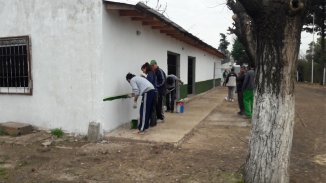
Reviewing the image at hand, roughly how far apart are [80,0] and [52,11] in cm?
81

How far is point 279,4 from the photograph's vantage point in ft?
14.4

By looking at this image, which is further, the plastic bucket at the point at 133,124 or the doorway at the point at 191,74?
the doorway at the point at 191,74

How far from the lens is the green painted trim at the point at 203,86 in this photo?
19.1m

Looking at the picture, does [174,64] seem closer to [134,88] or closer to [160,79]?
[160,79]

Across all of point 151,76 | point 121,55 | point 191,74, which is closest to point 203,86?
point 191,74

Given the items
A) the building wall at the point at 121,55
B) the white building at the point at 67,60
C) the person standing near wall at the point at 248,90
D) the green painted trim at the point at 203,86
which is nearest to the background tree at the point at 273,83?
the white building at the point at 67,60

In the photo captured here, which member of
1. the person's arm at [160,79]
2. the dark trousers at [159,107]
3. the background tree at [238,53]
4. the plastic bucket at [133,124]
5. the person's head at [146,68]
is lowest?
the plastic bucket at [133,124]

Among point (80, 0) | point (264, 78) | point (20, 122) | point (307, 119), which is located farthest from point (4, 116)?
point (307, 119)

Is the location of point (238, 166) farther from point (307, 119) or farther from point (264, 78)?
point (307, 119)

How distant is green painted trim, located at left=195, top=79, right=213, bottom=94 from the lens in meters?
19.1

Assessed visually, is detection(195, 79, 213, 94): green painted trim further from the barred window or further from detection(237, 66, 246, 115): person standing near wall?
the barred window

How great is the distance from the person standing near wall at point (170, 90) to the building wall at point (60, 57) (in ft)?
12.9

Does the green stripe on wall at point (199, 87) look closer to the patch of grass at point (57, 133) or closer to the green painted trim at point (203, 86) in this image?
the green painted trim at point (203, 86)

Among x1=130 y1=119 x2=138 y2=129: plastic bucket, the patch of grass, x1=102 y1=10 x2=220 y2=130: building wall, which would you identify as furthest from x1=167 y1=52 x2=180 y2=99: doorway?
the patch of grass
